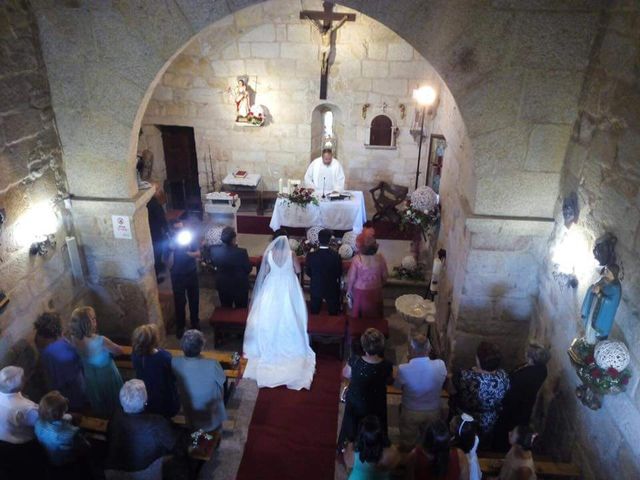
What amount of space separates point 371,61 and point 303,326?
5555mm

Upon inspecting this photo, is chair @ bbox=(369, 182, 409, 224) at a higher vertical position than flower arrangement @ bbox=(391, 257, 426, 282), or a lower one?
higher

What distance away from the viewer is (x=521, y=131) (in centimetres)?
436

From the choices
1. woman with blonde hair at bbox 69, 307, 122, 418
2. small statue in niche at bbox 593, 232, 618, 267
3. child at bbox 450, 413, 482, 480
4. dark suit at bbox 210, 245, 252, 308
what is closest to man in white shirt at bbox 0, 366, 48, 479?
woman with blonde hair at bbox 69, 307, 122, 418

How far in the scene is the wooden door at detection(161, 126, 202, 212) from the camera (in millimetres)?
10125

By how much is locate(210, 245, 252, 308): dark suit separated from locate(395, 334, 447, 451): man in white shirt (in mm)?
2396

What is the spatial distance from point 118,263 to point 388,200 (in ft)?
17.7

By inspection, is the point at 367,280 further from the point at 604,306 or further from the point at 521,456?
the point at 604,306

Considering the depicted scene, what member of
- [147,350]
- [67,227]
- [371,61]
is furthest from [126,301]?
[371,61]

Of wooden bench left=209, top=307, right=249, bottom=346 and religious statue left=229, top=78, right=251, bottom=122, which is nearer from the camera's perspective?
wooden bench left=209, top=307, right=249, bottom=346

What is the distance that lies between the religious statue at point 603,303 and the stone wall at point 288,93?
537 centimetres

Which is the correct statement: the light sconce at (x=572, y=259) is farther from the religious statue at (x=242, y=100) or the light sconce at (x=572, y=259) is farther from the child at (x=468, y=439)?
the religious statue at (x=242, y=100)

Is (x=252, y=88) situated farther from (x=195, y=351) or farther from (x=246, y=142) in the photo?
(x=195, y=351)

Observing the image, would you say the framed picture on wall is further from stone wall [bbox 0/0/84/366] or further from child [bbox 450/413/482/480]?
stone wall [bbox 0/0/84/366]

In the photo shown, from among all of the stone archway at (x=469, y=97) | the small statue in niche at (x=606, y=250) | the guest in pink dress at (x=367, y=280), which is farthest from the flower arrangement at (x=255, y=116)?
the small statue in niche at (x=606, y=250)
